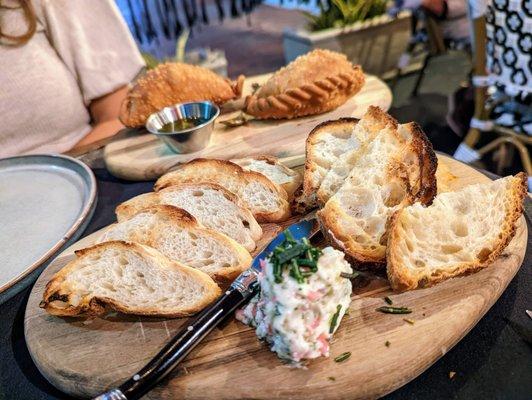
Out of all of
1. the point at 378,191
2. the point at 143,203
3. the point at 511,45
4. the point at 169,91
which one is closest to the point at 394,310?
the point at 378,191

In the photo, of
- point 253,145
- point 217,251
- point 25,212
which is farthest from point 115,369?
point 253,145

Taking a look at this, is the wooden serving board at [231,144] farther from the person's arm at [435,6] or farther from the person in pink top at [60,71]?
the person's arm at [435,6]

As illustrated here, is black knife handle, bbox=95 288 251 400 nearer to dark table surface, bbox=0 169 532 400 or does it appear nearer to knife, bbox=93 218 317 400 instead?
knife, bbox=93 218 317 400

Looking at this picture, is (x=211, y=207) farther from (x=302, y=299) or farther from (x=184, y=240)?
(x=302, y=299)

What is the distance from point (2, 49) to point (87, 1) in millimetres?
616

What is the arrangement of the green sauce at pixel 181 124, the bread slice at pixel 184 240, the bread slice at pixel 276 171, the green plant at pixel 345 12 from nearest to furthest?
the bread slice at pixel 184 240
the bread slice at pixel 276 171
the green sauce at pixel 181 124
the green plant at pixel 345 12

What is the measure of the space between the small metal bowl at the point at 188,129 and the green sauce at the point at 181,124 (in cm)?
2

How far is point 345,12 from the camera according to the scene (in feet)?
19.4

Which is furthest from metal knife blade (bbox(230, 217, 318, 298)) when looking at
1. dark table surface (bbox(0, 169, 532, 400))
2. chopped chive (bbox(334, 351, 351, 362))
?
dark table surface (bbox(0, 169, 532, 400))

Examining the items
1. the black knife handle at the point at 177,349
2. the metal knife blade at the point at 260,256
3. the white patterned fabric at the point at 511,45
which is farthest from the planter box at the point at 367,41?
the black knife handle at the point at 177,349

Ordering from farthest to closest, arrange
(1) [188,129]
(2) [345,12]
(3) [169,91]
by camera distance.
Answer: (2) [345,12] < (3) [169,91] < (1) [188,129]

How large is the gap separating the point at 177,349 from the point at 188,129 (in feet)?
4.45

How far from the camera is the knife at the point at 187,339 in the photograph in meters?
1.13

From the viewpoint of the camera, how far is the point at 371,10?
243 inches
